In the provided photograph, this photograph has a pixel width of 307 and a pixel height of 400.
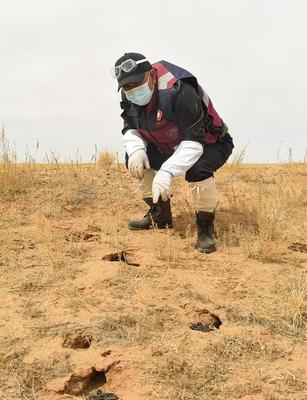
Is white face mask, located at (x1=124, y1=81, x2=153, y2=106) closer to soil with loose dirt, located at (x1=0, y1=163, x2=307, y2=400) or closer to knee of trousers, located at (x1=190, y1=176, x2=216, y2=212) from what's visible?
knee of trousers, located at (x1=190, y1=176, x2=216, y2=212)

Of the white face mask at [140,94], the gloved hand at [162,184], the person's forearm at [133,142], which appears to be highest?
the white face mask at [140,94]

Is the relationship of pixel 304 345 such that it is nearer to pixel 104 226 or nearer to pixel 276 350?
pixel 276 350

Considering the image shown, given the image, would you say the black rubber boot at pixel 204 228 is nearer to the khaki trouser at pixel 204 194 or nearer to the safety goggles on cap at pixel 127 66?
the khaki trouser at pixel 204 194

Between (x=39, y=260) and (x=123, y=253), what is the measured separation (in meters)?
0.56

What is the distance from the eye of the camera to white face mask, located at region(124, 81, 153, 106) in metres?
3.50

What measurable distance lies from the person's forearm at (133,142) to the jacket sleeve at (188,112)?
39 centimetres

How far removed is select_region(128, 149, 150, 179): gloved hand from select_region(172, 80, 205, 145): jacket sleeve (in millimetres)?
382

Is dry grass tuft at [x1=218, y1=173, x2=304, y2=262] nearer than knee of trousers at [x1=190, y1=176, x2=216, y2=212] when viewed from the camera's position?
Yes

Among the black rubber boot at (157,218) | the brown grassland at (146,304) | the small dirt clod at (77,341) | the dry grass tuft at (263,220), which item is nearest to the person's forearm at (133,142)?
the black rubber boot at (157,218)

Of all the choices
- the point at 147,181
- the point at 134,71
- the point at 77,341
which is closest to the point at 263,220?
the point at 147,181

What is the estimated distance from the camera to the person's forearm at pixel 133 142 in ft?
12.6

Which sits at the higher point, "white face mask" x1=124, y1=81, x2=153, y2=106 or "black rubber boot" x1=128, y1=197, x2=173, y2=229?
"white face mask" x1=124, y1=81, x2=153, y2=106

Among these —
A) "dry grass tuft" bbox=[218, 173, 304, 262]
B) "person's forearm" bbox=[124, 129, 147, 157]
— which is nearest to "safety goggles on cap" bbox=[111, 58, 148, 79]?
"person's forearm" bbox=[124, 129, 147, 157]

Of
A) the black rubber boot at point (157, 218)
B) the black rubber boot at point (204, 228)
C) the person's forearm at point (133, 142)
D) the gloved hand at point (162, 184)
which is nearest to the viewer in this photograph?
the gloved hand at point (162, 184)
